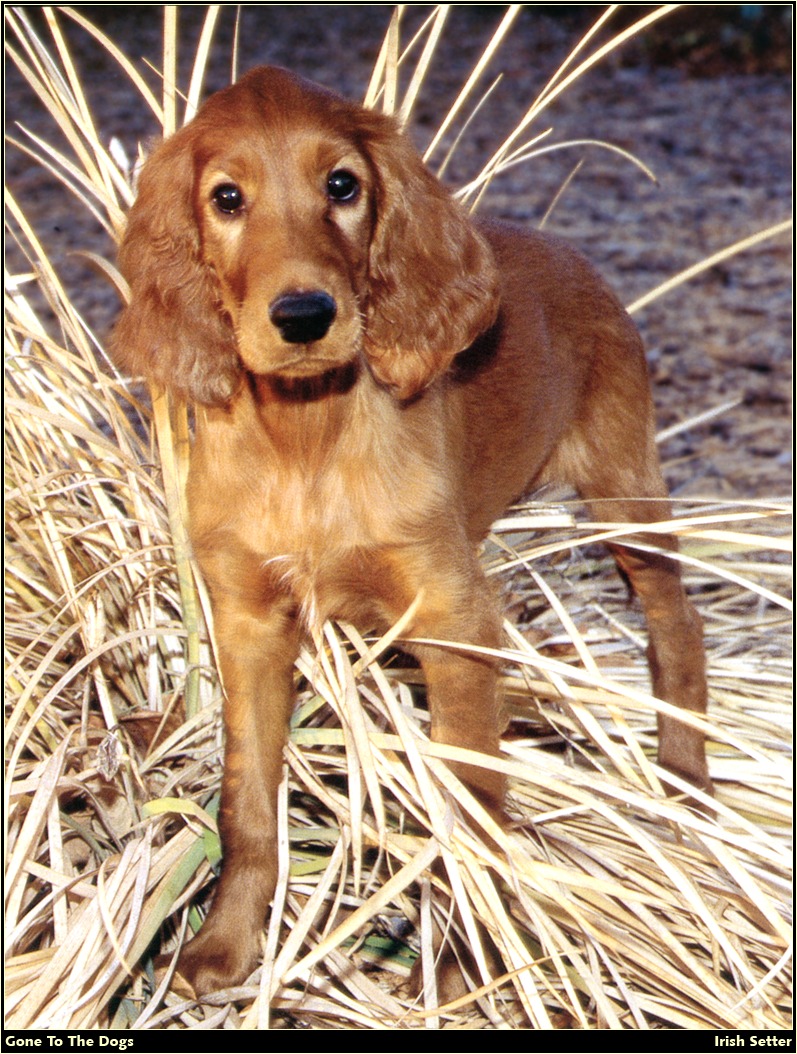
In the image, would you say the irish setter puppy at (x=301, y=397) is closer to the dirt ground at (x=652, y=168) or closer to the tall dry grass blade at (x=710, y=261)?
the tall dry grass blade at (x=710, y=261)

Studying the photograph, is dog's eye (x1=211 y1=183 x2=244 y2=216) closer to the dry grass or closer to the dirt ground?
the dry grass

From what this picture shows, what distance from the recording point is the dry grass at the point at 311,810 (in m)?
1.87

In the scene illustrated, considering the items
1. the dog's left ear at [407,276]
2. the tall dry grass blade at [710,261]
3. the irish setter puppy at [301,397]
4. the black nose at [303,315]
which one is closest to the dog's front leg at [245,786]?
the irish setter puppy at [301,397]

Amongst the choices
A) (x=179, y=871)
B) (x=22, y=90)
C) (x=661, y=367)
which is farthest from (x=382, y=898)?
(x=22, y=90)

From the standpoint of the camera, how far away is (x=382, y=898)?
1.78m

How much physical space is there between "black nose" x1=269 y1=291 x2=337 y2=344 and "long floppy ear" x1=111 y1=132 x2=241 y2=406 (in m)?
0.26

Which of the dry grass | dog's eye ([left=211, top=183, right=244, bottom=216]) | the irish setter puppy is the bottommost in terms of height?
the dry grass

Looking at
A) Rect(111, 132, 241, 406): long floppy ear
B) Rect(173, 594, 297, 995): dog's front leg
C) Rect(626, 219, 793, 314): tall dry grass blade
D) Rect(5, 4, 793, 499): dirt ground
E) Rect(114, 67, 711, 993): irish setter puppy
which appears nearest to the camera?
Rect(114, 67, 711, 993): irish setter puppy

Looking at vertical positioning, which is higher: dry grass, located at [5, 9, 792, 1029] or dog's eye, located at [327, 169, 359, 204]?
dog's eye, located at [327, 169, 359, 204]

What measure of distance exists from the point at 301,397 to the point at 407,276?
0.24 meters

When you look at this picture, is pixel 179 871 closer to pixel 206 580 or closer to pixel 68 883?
pixel 68 883

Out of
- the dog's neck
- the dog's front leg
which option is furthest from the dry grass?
the dog's neck

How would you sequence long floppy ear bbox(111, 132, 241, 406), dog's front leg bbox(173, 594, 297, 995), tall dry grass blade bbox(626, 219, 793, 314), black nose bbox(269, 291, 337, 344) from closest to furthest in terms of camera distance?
black nose bbox(269, 291, 337, 344)
long floppy ear bbox(111, 132, 241, 406)
dog's front leg bbox(173, 594, 297, 995)
tall dry grass blade bbox(626, 219, 793, 314)

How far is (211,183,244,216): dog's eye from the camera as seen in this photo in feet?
5.81
